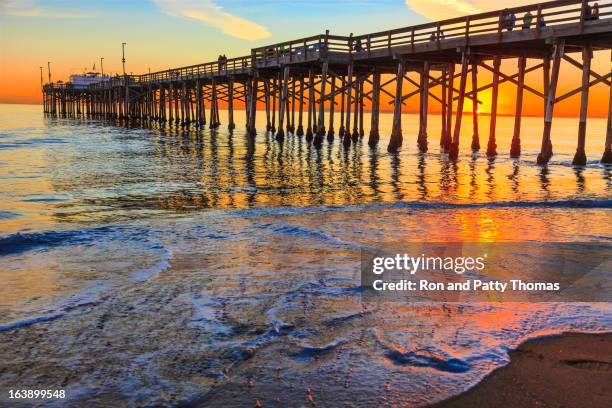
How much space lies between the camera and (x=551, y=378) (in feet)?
11.1

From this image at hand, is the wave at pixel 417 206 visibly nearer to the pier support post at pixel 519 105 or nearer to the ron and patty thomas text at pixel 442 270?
the ron and patty thomas text at pixel 442 270

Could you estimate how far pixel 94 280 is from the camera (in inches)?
222

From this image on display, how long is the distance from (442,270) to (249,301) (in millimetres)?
2272

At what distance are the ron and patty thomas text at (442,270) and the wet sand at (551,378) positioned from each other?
135 cm

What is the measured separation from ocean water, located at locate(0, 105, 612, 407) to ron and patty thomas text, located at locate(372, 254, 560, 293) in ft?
1.31

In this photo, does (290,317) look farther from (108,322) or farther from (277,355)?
(108,322)

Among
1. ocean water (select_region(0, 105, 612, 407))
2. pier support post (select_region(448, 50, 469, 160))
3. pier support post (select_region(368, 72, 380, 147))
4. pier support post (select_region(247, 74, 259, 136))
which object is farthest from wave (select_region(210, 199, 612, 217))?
pier support post (select_region(247, 74, 259, 136))

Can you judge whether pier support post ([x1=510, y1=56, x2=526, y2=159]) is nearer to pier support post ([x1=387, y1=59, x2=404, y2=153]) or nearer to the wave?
pier support post ([x1=387, y1=59, x2=404, y2=153])

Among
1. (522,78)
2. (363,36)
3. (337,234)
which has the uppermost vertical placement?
(363,36)

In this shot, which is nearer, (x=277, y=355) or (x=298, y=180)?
(x=277, y=355)

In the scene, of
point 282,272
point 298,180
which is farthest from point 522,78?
point 282,272

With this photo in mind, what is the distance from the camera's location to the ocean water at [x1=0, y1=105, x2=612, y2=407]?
3.48 meters

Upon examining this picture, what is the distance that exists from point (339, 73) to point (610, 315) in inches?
1150

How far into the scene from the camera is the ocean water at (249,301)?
3.48 metres
